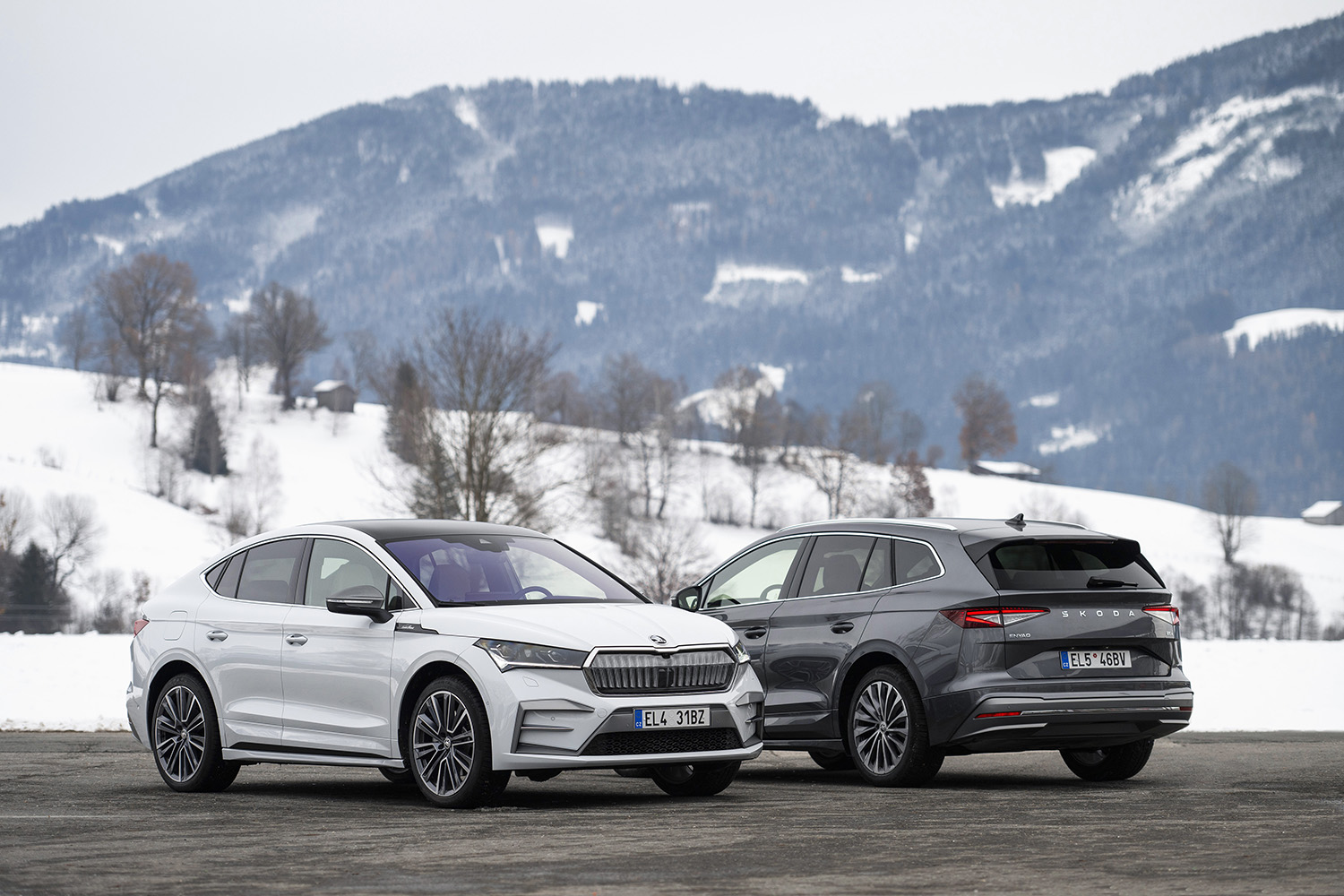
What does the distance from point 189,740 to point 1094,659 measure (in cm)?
610

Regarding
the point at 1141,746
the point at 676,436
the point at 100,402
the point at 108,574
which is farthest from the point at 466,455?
the point at 676,436

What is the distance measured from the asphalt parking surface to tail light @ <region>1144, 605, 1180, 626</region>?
3.73 ft

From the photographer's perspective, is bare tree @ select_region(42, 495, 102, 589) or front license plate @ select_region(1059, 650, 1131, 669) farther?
bare tree @ select_region(42, 495, 102, 589)

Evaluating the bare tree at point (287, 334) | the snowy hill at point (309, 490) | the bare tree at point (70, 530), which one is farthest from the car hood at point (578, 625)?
the bare tree at point (287, 334)

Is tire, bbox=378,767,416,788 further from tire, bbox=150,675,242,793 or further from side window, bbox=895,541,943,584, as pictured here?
side window, bbox=895,541,943,584

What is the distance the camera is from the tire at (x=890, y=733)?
A: 1120cm

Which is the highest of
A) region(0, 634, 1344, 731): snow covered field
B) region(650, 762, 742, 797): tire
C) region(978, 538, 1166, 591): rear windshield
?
region(978, 538, 1166, 591): rear windshield

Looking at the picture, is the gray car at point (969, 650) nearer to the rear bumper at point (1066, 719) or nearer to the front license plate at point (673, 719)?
the rear bumper at point (1066, 719)

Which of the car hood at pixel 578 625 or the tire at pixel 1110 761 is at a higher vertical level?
the car hood at pixel 578 625

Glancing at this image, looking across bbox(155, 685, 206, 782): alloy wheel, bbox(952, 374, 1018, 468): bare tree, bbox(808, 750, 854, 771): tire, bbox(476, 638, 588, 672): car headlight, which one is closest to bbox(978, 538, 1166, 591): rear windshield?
bbox(808, 750, 854, 771): tire

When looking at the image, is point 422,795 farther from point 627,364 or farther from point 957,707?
point 627,364

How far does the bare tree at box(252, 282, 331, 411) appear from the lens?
138125 mm

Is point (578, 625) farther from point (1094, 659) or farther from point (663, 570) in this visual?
point (663, 570)

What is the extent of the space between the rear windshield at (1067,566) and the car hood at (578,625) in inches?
79.4
